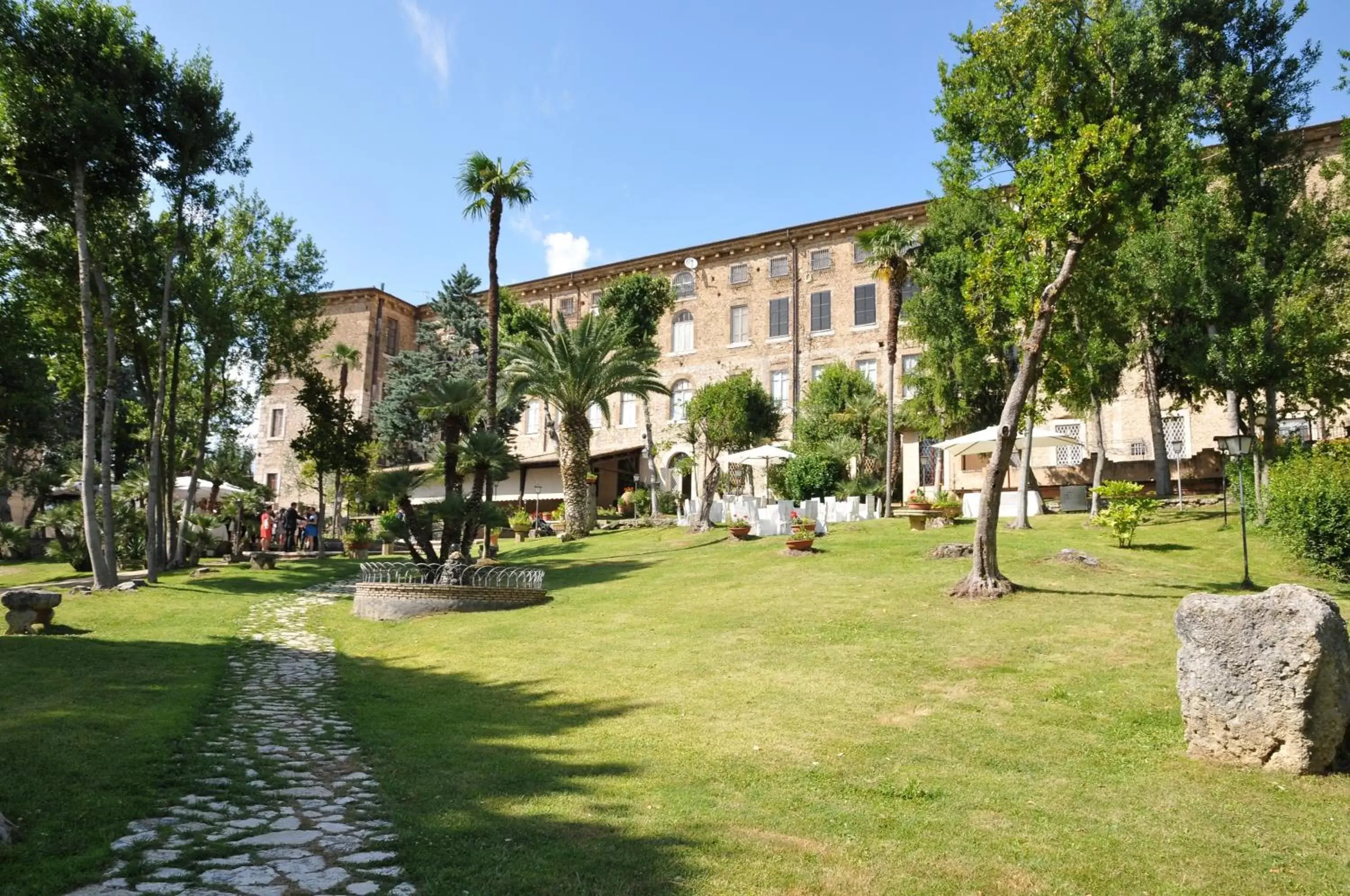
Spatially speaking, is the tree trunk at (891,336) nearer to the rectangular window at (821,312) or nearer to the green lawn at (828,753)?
the green lawn at (828,753)

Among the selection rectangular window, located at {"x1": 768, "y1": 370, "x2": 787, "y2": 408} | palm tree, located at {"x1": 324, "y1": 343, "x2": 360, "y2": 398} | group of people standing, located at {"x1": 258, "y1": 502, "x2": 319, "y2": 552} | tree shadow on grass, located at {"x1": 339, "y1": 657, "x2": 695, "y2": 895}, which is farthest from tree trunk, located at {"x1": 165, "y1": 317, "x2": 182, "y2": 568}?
rectangular window, located at {"x1": 768, "y1": 370, "x2": 787, "y2": 408}

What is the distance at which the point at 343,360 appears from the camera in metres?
45.1

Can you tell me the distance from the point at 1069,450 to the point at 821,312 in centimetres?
1307

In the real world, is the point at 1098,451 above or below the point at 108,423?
below

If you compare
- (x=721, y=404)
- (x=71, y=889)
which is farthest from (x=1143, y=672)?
(x=721, y=404)

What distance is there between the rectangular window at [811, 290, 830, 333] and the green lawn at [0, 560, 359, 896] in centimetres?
3013

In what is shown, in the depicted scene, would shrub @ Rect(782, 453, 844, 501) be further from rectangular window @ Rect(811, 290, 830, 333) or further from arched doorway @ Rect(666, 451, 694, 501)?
rectangular window @ Rect(811, 290, 830, 333)

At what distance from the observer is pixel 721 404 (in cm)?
3419

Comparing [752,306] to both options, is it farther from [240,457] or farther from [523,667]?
[523,667]

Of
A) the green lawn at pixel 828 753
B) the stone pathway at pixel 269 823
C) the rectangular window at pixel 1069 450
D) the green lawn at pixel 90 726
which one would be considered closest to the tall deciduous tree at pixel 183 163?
the green lawn at pixel 90 726

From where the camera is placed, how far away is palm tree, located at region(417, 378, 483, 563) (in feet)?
56.8

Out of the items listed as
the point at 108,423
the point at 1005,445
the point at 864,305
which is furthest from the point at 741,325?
the point at 1005,445

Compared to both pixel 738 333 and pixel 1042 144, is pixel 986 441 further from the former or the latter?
pixel 738 333

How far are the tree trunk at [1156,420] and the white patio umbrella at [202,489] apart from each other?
29587mm
